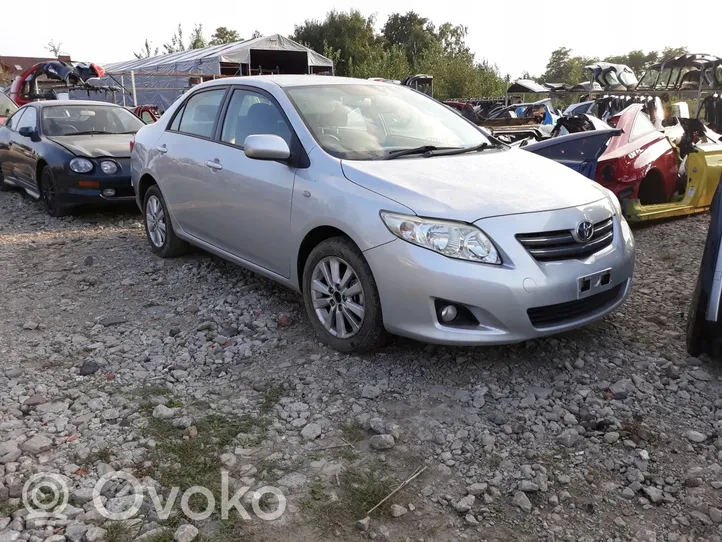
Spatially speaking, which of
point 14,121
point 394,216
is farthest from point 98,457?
point 14,121

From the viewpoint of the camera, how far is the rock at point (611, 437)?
3.02 metres

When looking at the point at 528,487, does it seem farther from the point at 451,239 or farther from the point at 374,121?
the point at 374,121

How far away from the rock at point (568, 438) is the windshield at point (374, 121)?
197 cm

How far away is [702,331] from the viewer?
3.55 m

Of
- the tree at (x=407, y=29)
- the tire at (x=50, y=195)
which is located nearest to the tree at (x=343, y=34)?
the tree at (x=407, y=29)

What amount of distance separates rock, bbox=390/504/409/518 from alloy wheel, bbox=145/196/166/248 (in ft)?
13.3

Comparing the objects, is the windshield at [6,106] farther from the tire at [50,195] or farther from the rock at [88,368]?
the rock at [88,368]

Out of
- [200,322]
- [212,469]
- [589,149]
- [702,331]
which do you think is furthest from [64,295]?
[589,149]

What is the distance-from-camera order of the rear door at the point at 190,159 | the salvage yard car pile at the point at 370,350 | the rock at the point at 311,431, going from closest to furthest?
the salvage yard car pile at the point at 370,350, the rock at the point at 311,431, the rear door at the point at 190,159

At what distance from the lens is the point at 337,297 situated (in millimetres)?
3896

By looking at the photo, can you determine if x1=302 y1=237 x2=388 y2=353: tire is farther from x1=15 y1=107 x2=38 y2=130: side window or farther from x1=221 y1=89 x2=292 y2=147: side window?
x1=15 y1=107 x2=38 y2=130: side window

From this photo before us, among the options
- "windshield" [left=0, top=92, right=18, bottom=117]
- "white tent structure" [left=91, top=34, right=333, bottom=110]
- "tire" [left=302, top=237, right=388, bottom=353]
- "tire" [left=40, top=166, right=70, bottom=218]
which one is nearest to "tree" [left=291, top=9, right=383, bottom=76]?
"white tent structure" [left=91, top=34, right=333, bottom=110]

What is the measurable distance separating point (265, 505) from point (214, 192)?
2.80 metres

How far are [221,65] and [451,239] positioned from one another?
1044 inches
